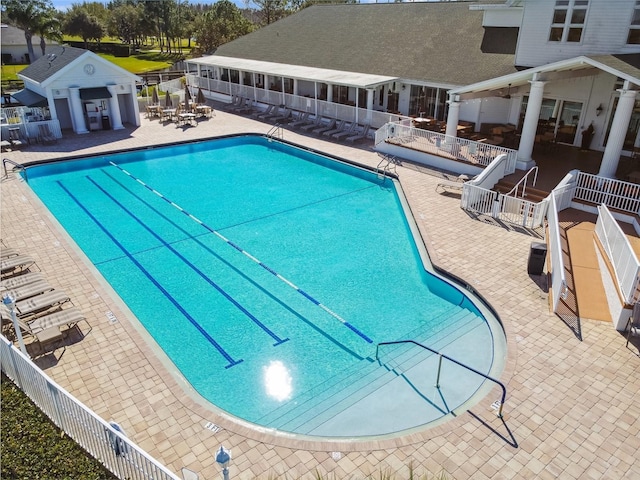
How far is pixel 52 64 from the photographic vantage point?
25.2 m

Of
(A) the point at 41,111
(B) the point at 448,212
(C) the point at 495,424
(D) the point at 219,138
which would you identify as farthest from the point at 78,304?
(A) the point at 41,111

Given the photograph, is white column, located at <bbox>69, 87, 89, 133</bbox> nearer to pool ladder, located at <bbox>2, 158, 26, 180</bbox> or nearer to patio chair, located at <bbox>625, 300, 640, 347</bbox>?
pool ladder, located at <bbox>2, 158, 26, 180</bbox>

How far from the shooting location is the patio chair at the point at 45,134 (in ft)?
76.6

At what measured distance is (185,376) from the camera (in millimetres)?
9555

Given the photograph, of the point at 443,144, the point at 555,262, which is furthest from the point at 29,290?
the point at 443,144

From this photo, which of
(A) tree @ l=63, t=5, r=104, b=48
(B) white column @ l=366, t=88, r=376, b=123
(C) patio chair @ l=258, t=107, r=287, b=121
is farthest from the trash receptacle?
(A) tree @ l=63, t=5, r=104, b=48

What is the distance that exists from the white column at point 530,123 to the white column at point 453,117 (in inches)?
115

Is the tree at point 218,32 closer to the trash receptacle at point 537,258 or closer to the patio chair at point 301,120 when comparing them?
the patio chair at point 301,120

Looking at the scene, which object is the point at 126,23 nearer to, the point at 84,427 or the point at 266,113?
the point at 266,113

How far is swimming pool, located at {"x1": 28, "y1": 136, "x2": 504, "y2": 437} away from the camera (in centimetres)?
912

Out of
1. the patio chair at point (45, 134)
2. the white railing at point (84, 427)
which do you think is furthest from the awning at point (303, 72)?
the white railing at point (84, 427)

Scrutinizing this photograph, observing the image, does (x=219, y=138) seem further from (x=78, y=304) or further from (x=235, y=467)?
(x=235, y=467)

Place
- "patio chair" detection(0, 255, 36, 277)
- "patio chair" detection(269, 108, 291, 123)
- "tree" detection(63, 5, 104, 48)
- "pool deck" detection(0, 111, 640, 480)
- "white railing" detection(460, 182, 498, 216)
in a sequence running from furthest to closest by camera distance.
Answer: "tree" detection(63, 5, 104, 48) < "patio chair" detection(269, 108, 291, 123) < "white railing" detection(460, 182, 498, 216) < "patio chair" detection(0, 255, 36, 277) < "pool deck" detection(0, 111, 640, 480)

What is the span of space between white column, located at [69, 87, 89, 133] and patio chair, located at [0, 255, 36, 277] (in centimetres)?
1497
